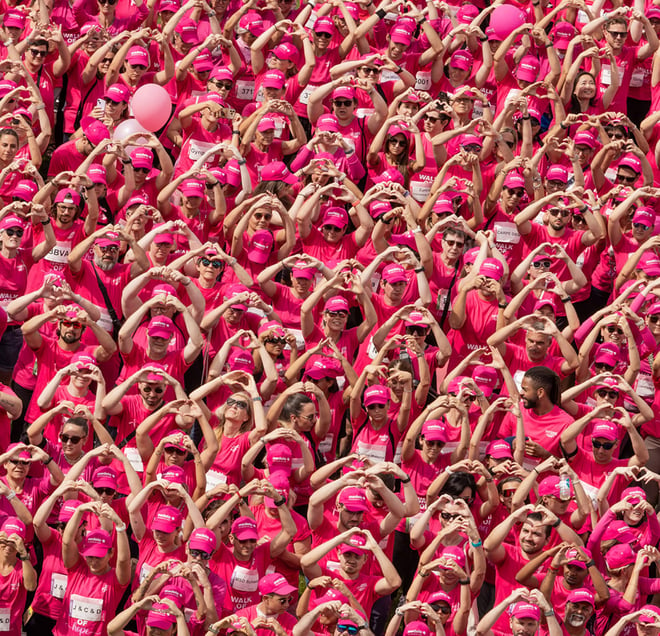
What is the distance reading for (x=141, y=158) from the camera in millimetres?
17656

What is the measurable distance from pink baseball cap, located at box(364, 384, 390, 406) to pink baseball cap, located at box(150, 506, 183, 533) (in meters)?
1.90

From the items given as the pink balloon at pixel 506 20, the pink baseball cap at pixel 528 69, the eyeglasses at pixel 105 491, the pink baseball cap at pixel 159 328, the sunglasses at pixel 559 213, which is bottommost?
the eyeglasses at pixel 105 491

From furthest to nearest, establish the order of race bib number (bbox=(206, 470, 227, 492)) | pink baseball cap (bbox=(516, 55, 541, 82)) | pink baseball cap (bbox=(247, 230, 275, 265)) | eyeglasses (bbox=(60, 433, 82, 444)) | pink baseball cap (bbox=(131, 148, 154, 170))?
pink baseball cap (bbox=(516, 55, 541, 82))
pink baseball cap (bbox=(131, 148, 154, 170))
pink baseball cap (bbox=(247, 230, 275, 265))
race bib number (bbox=(206, 470, 227, 492))
eyeglasses (bbox=(60, 433, 82, 444))

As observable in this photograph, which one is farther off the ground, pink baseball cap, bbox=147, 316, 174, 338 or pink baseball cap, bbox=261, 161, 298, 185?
pink baseball cap, bbox=261, 161, 298, 185

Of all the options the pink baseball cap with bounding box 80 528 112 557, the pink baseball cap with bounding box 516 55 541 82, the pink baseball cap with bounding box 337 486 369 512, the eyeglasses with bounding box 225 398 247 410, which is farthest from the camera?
the pink baseball cap with bounding box 516 55 541 82

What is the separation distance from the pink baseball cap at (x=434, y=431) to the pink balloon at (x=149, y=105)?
4.31 meters

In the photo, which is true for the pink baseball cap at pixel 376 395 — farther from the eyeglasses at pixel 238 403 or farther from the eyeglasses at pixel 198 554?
the eyeglasses at pixel 198 554

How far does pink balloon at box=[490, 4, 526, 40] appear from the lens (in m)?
19.4

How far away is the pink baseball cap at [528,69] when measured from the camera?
752 inches

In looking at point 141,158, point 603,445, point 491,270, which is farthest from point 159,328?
point 603,445

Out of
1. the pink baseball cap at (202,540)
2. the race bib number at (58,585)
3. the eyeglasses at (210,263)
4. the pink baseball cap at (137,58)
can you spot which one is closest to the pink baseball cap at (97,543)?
the race bib number at (58,585)

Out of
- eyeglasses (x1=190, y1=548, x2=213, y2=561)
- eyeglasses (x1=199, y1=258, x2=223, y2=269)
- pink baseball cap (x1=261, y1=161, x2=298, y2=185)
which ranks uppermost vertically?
pink baseball cap (x1=261, y1=161, x2=298, y2=185)

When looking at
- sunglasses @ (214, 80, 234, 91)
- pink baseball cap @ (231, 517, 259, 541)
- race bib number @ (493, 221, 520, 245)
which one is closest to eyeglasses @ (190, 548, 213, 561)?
pink baseball cap @ (231, 517, 259, 541)

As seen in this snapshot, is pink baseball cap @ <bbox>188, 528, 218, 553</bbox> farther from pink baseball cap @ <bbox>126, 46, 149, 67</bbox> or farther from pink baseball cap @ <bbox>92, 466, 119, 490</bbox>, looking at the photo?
pink baseball cap @ <bbox>126, 46, 149, 67</bbox>
